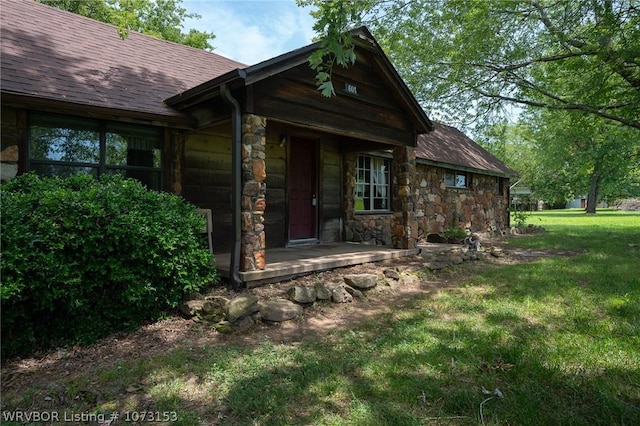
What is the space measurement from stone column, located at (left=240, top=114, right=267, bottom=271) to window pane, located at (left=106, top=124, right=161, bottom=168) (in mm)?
1919

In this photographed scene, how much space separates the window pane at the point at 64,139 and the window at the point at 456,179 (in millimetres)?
10063

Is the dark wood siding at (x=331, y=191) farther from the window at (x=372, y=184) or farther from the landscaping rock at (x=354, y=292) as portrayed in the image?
the landscaping rock at (x=354, y=292)

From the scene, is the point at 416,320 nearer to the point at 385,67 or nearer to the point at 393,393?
the point at 393,393

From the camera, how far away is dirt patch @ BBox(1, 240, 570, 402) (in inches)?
122

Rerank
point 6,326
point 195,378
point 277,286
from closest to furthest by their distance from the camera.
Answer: point 195,378, point 6,326, point 277,286

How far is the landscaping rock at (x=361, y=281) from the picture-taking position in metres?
5.43

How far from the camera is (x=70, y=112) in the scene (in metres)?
5.01

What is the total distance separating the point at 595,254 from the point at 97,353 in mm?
9929

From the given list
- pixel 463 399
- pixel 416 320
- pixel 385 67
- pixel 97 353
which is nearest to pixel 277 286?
pixel 416 320

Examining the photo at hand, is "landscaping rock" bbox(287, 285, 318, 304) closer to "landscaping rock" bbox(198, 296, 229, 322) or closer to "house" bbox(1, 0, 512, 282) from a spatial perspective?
"house" bbox(1, 0, 512, 282)

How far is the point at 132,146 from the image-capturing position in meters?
5.84

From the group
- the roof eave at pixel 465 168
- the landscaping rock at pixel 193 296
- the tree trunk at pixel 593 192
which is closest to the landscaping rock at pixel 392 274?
the landscaping rock at pixel 193 296

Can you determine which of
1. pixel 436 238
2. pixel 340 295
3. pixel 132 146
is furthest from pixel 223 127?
pixel 436 238

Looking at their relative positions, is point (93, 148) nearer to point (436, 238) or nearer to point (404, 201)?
point (404, 201)
